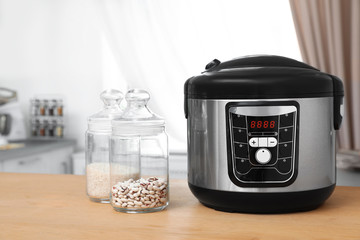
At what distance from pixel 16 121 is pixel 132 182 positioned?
238 centimetres

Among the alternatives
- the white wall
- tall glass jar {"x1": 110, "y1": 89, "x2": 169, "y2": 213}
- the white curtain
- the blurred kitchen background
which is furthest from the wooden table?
the white wall

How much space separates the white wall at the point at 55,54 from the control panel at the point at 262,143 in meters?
2.33

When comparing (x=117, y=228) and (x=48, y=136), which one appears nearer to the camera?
(x=117, y=228)

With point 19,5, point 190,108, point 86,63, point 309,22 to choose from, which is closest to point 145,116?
point 190,108

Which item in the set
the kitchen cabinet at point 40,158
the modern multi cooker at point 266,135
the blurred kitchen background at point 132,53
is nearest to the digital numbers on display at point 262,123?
the modern multi cooker at point 266,135

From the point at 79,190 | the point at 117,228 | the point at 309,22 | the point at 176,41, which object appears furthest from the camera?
the point at 176,41

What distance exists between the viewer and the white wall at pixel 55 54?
3.12m

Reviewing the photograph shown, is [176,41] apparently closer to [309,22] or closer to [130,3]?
[130,3]

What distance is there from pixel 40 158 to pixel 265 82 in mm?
2163

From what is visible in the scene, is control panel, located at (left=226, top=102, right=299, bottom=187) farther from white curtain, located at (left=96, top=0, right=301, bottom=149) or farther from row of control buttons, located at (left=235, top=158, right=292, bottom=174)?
white curtain, located at (left=96, top=0, right=301, bottom=149)

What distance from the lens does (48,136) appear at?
3166 millimetres

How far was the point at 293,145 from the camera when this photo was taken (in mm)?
847

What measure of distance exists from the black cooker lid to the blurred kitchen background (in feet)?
5.15

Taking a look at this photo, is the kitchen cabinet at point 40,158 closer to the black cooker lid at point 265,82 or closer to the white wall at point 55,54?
the white wall at point 55,54
